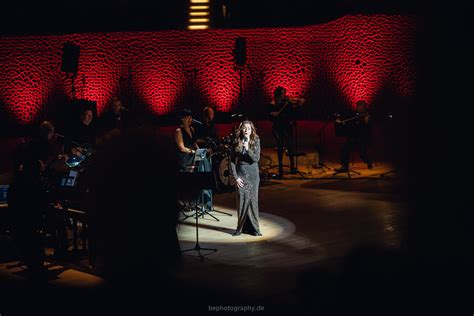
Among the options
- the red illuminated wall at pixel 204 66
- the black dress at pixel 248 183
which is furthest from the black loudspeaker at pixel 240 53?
the black dress at pixel 248 183

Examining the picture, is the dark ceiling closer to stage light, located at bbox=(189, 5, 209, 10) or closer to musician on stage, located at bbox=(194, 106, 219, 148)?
stage light, located at bbox=(189, 5, 209, 10)

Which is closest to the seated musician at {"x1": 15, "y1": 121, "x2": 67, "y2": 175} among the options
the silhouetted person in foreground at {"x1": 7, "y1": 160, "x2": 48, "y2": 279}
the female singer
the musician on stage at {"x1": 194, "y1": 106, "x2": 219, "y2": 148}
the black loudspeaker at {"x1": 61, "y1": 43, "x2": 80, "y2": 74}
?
the silhouetted person in foreground at {"x1": 7, "y1": 160, "x2": 48, "y2": 279}

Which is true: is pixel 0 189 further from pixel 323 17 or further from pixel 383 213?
pixel 323 17

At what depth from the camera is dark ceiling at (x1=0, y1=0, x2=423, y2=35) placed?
15758mm

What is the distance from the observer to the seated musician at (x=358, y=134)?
13.8 metres

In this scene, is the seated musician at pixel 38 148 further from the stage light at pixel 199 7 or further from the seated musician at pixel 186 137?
the stage light at pixel 199 7

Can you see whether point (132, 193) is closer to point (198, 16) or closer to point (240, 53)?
point (240, 53)

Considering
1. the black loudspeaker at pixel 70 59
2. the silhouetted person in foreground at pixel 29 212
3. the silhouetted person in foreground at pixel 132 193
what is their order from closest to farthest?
the silhouetted person in foreground at pixel 132 193, the silhouetted person in foreground at pixel 29 212, the black loudspeaker at pixel 70 59

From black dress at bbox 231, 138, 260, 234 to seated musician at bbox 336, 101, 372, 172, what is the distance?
567cm

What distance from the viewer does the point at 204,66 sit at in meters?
16.0

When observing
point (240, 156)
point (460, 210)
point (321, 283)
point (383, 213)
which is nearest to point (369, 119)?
point (383, 213)

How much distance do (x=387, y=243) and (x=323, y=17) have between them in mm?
9101

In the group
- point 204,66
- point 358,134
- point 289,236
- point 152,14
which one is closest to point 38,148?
point 289,236

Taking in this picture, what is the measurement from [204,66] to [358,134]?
171 inches
